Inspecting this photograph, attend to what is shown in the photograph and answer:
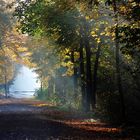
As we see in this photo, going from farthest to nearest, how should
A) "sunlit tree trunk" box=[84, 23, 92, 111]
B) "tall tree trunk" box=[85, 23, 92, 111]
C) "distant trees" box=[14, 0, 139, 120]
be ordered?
"tall tree trunk" box=[85, 23, 92, 111] < "sunlit tree trunk" box=[84, 23, 92, 111] < "distant trees" box=[14, 0, 139, 120]

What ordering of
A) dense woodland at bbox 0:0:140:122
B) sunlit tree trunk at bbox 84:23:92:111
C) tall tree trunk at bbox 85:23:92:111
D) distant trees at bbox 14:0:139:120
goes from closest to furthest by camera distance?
1. dense woodland at bbox 0:0:140:122
2. distant trees at bbox 14:0:139:120
3. sunlit tree trunk at bbox 84:23:92:111
4. tall tree trunk at bbox 85:23:92:111

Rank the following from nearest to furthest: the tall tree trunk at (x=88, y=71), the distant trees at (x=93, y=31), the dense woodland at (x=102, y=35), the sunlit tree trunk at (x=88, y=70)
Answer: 1. the dense woodland at (x=102, y=35)
2. the distant trees at (x=93, y=31)
3. the sunlit tree trunk at (x=88, y=70)
4. the tall tree trunk at (x=88, y=71)

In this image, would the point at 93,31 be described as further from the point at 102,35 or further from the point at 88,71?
the point at 88,71

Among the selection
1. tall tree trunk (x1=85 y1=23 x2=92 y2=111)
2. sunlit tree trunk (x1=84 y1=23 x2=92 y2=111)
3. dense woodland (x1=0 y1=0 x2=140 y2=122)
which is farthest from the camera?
tall tree trunk (x1=85 y1=23 x2=92 y2=111)

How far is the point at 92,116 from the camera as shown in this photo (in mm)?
29625

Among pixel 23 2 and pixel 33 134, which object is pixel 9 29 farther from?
pixel 33 134

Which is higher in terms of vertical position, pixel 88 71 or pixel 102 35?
pixel 102 35

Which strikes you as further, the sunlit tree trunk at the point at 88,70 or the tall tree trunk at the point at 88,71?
the tall tree trunk at the point at 88,71

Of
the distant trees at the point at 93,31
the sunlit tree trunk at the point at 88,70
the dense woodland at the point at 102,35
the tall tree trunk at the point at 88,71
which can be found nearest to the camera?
the dense woodland at the point at 102,35

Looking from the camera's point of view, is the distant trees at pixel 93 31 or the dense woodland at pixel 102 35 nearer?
the dense woodland at pixel 102 35

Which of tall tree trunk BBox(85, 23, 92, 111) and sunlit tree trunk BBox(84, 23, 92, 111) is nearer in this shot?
sunlit tree trunk BBox(84, 23, 92, 111)

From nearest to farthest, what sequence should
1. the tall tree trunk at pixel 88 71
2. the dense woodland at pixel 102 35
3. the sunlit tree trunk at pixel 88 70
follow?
1. the dense woodland at pixel 102 35
2. the sunlit tree trunk at pixel 88 70
3. the tall tree trunk at pixel 88 71

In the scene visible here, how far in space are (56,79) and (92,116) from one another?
3290 cm

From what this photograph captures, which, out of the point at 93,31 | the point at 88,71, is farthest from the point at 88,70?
the point at 93,31
